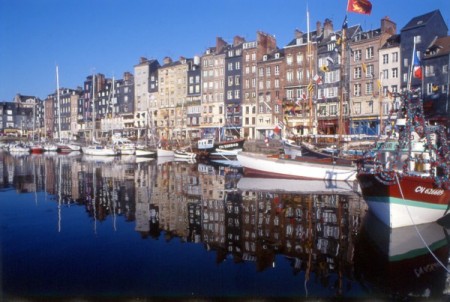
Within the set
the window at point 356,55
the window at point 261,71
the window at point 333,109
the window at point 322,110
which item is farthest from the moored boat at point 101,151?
the window at point 356,55

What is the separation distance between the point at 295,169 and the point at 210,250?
1745cm

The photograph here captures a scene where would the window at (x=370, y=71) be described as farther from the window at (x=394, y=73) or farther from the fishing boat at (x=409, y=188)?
the fishing boat at (x=409, y=188)

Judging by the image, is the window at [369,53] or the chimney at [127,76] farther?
the chimney at [127,76]

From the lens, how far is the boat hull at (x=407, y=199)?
11682 mm

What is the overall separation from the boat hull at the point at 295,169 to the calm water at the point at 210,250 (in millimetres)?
7477

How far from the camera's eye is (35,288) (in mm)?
7230

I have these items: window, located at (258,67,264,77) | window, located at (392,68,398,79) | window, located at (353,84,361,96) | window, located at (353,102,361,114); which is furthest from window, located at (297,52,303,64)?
window, located at (392,68,398,79)

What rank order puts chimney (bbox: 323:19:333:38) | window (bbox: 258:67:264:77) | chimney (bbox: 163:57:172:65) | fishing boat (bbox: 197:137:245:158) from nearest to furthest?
fishing boat (bbox: 197:137:245:158) < chimney (bbox: 323:19:333:38) < window (bbox: 258:67:264:77) < chimney (bbox: 163:57:172:65)

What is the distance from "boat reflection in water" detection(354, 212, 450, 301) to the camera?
756cm

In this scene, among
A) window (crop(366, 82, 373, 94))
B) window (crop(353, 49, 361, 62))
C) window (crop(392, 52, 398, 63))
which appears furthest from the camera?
window (crop(353, 49, 361, 62))

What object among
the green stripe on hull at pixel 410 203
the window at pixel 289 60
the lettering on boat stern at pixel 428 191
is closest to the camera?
the lettering on boat stern at pixel 428 191

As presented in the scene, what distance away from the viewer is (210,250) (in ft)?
32.3

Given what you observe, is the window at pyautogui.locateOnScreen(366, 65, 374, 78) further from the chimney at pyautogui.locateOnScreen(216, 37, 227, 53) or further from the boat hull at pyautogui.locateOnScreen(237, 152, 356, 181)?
the chimney at pyautogui.locateOnScreen(216, 37, 227, 53)

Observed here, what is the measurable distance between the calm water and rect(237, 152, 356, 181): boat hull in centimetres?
748
